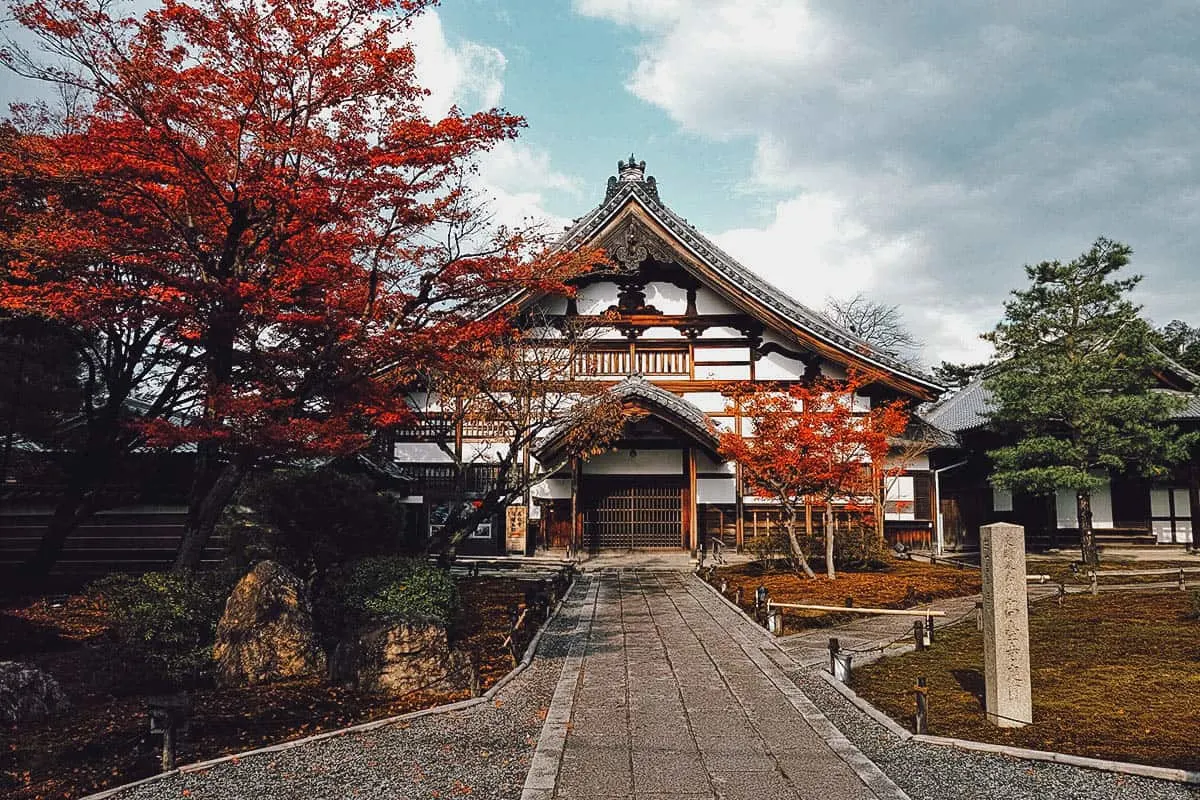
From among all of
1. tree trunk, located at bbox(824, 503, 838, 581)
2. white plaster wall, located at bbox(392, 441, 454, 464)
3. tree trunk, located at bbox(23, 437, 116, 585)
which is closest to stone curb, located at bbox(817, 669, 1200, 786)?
tree trunk, located at bbox(824, 503, 838, 581)

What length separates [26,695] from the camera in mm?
8609

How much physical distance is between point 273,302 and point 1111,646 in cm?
1361

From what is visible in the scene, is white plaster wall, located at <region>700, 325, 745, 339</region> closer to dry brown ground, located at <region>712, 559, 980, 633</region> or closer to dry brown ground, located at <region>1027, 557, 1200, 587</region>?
dry brown ground, located at <region>712, 559, 980, 633</region>

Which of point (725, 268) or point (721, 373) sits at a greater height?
point (725, 268)

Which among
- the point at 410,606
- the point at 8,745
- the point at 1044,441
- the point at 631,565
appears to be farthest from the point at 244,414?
the point at 1044,441

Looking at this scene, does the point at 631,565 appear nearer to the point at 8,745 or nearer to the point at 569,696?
the point at 569,696

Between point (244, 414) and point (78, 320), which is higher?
point (78, 320)

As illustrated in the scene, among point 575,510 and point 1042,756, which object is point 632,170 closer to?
point 575,510

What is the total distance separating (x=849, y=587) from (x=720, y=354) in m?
9.61

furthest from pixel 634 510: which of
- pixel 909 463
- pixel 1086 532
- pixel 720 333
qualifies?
pixel 1086 532

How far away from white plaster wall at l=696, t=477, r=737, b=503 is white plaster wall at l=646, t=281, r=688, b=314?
5499mm

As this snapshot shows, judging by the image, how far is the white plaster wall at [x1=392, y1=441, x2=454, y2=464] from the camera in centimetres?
2361

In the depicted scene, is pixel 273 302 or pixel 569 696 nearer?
pixel 569 696

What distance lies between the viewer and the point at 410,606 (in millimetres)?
10344
